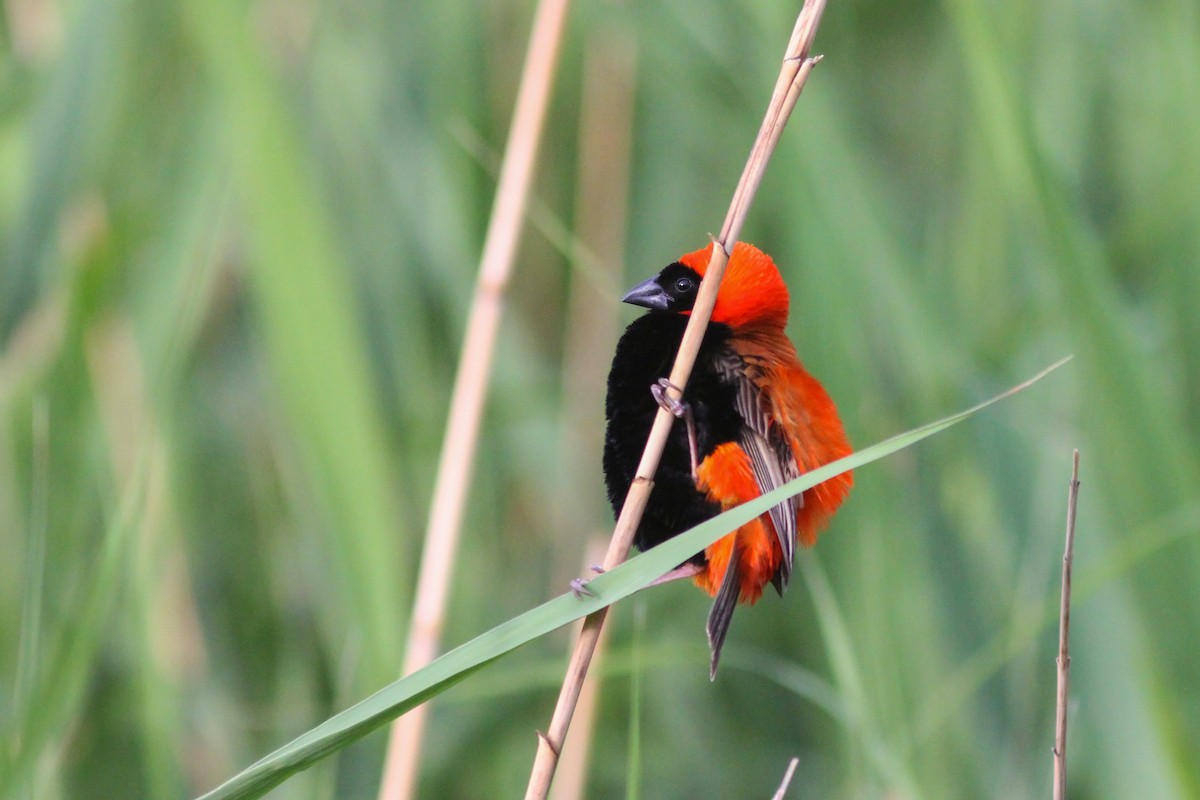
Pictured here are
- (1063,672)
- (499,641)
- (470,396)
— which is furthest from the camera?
(470,396)

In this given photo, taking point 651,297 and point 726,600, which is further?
point 651,297

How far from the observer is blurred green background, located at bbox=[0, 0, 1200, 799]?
1867mm

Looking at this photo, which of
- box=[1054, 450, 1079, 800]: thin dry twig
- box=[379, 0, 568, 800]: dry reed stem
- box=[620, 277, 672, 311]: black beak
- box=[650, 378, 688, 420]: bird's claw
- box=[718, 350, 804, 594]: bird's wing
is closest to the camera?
box=[1054, 450, 1079, 800]: thin dry twig

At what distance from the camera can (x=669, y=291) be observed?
166cm

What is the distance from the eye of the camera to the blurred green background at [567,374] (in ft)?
6.13

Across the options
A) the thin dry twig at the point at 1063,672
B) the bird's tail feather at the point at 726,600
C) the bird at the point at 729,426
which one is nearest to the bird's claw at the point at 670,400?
the bird at the point at 729,426

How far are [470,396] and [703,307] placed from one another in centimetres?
88

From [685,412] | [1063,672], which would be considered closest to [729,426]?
[685,412]

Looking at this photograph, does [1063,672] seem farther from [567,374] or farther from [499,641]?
[567,374]

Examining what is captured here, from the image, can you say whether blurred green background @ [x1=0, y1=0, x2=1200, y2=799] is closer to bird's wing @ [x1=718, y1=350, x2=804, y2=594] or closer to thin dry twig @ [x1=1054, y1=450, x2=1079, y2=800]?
bird's wing @ [x1=718, y1=350, x2=804, y2=594]

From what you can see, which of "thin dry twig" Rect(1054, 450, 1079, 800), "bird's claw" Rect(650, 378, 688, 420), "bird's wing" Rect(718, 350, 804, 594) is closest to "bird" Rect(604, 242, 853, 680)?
"bird's wing" Rect(718, 350, 804, 594)

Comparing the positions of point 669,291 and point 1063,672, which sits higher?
point 669,291

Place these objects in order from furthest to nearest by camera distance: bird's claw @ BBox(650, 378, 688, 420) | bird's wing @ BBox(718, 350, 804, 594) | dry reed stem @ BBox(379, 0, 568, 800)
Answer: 1. dry reed stem @ BBox(379, 0, 568, 800)
2. bird's wing @ BBox(718, 350, 804, 594)
3. bird's claw @ BBox(650, 378, 688, 420)

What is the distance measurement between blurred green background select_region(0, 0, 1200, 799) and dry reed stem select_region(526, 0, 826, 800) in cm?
12
